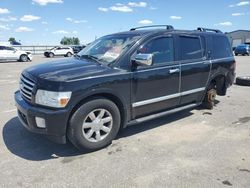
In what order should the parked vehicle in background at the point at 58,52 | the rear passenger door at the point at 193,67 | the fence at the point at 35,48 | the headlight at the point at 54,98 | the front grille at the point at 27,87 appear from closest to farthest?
the headlight at the point at 54,98 < the front grille at the point at 27,87 < the rear passenger door at the point at 193,67 < the parked vehicle in background at the point at 58,52 < the fence at the point at 35,48

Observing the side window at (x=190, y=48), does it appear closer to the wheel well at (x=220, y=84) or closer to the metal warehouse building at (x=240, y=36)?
the wheel well at (x=220, y=84)

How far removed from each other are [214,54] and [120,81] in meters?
2.92

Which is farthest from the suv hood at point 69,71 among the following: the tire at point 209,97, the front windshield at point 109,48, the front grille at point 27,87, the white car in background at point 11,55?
the white car in background at point 11,55

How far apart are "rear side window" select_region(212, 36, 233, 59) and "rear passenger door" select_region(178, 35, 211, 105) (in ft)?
1.33

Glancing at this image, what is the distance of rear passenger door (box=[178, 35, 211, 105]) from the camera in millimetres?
5500

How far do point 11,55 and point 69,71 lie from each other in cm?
2381

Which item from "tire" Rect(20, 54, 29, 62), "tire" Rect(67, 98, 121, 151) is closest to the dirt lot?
"tire" Rect(67, 98, 121, 151)

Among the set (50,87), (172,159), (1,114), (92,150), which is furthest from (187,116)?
(1,114)

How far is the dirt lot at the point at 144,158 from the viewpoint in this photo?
3.47 meters

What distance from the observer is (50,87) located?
153 inches

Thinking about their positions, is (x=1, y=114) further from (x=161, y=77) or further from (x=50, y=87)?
(x=161, y=77)

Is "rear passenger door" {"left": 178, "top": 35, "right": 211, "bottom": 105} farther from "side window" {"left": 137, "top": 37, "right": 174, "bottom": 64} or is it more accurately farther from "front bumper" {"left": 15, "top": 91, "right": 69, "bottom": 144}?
"front bumper" {"left": 15, "top": 91, "right": 69, "bottom": 144}

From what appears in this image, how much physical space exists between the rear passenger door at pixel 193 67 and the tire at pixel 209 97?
0.41m

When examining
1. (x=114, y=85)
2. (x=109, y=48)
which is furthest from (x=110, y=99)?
(x=109, y=48)
